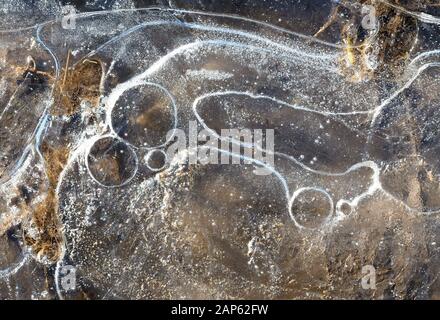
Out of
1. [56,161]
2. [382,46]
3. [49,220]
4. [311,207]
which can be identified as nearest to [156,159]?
[56,161]

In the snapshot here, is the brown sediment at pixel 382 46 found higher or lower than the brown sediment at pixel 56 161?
higher

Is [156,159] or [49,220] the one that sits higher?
[156,159]

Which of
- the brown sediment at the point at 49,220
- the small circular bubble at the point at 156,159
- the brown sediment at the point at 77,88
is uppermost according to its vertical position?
the brown sediment at the point at 77,88

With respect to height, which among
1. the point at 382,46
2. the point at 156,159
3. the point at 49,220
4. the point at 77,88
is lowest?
the point at 49,220

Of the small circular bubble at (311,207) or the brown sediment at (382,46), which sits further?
the brown sediment at (382,46)

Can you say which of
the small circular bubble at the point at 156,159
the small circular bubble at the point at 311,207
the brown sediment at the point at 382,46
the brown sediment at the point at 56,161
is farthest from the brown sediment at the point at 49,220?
the brown sediment at the point at 382,46

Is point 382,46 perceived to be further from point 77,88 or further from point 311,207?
point 77,88

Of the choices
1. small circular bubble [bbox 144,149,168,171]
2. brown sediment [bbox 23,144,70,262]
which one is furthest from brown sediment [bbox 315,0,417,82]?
brown sediment [bbox 23,144,70,262]

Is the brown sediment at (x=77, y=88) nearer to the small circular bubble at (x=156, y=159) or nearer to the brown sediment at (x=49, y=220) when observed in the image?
the brown sediment at (x=49, y=220)

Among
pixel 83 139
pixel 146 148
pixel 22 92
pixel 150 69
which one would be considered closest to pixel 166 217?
pixel 146 148
